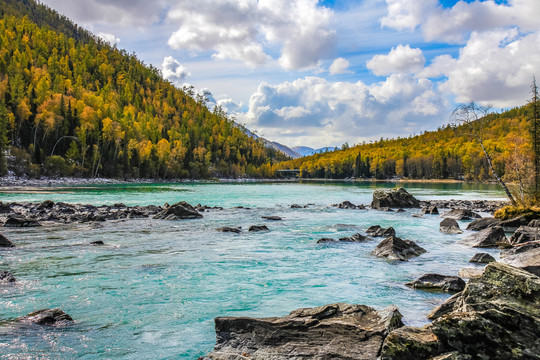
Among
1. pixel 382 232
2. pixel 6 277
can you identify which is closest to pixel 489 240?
pixel 382 232

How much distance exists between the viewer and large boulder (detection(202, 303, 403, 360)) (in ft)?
18.8

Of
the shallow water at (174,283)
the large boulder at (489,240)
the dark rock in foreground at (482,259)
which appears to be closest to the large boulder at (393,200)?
the shallow water at (174,283)

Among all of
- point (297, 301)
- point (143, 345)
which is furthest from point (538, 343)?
point (143, 345)

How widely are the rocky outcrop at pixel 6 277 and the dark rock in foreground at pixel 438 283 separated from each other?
1229 cm

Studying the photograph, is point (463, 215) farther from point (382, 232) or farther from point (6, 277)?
point (6, 277)

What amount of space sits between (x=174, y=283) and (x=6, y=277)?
5.11 meters

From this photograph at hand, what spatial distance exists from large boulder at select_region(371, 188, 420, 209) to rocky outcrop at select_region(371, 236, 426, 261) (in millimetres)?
24764

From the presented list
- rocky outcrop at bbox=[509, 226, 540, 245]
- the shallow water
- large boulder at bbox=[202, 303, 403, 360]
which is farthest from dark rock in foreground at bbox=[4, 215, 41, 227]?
rocky outcrop at bbox=[509, 226, 540, 245]

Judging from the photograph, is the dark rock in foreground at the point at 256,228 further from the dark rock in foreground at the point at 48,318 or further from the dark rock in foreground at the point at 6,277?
the dark rock in foreground at the point at 48,318

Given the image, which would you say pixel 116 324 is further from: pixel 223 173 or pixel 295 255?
pixel 223 173

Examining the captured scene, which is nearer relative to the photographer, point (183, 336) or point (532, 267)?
point (183, 336)

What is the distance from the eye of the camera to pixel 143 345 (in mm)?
6973

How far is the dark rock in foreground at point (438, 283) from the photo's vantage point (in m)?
10.3

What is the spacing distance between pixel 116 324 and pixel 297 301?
15.1 ft
